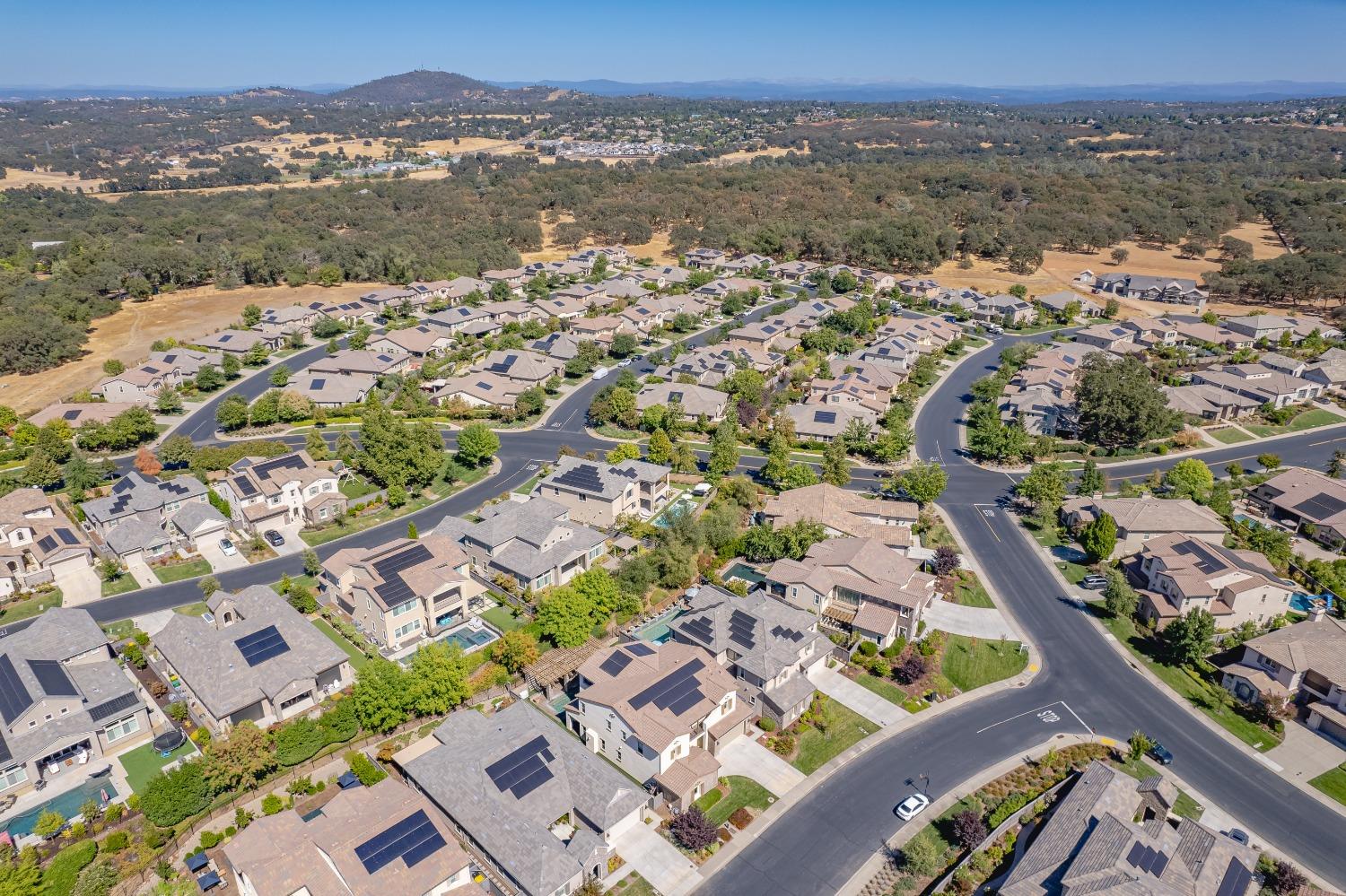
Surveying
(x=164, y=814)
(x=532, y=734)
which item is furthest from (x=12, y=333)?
(x=532, y=734)

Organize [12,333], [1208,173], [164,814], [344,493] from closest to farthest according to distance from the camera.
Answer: [164,814], [344,493], [12,333], [1208,173]

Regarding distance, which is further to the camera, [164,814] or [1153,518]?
[1153,518]

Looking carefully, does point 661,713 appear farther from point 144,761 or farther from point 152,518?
point 152,518

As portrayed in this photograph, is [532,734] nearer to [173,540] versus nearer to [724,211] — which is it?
[173,540]

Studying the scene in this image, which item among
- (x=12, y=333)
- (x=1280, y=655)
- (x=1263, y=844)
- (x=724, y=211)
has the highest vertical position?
(x=724, y=211)

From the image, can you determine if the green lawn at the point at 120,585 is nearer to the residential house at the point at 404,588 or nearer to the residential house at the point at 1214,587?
the residential house at the point at 404,588

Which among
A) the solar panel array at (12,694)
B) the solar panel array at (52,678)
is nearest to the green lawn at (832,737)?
the solar panel array at (52,678)
